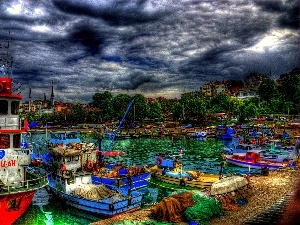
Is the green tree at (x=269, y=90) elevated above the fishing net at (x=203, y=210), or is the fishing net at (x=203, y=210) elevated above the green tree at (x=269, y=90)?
the green tree at (x=269, y=90)

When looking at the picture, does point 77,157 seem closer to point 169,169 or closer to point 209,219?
point 169,169

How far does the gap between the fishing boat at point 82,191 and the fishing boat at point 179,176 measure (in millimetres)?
6360

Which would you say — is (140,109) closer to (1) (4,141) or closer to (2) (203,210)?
(1) (4,141)

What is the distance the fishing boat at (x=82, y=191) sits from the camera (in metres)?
22.5

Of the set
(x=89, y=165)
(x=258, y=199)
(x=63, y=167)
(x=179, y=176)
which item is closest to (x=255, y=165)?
(x=179, y=176)

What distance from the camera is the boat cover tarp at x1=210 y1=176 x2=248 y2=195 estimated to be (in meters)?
19.0

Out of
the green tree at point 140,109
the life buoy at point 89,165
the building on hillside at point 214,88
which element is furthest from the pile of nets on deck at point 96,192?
the building on hillside at point 214,88

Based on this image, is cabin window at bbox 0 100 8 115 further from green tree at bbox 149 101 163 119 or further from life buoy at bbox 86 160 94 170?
green tree at bbox 149 101 163 119

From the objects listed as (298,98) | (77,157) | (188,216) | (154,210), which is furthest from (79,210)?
(298,98)

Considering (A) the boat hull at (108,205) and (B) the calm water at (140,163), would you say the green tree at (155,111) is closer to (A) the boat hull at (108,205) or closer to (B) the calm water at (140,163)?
(B) the calm water at (140,163)

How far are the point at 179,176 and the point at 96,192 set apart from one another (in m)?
9.39

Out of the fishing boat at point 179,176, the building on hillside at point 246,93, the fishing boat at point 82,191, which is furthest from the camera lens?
the building on hillside at point 246,93

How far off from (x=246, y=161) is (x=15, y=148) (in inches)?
1184

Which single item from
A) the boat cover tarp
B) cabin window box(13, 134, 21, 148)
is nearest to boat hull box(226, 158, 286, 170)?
the boat cover tarp
